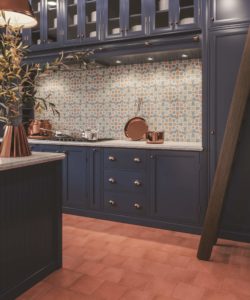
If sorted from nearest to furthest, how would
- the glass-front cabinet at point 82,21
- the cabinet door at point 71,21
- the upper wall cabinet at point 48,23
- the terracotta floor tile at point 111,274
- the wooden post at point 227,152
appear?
1. the terracotta floor tile at point 111,274
2. the wooden post at point 227,152
3. the glass-front cabinet at point 82,21
4. the cabinet door at point 71,21
5. the upper wall cabinet at point 48,23

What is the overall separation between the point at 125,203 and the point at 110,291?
1469 millimetres

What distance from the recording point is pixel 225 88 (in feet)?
9.85

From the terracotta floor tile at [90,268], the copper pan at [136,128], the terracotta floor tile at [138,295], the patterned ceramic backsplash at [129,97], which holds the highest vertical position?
the patterned ceramic backsplash at [129,97]

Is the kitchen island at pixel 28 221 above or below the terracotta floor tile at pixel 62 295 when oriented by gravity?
above

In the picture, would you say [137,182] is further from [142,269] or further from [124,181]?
[142,269]

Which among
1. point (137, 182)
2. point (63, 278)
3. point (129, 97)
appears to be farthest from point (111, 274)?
point (129, 97)

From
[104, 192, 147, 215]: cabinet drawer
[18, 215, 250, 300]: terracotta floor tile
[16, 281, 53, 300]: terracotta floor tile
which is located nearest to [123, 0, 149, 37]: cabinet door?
[104, 192, 147, 215]: cabinet drawer

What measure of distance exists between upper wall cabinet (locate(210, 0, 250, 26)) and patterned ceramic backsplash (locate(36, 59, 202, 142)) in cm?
77

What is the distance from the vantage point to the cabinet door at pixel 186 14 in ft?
10.5

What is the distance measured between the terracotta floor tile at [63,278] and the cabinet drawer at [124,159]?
4.52 feet

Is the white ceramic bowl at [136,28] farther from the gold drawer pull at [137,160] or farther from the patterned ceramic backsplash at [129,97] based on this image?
the gold drawer pull at [137,160]

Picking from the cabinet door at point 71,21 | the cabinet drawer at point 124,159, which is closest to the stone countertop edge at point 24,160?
the cabinet drawer at point 124,159

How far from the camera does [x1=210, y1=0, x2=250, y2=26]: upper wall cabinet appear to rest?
2893 mm

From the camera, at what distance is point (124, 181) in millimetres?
3566
